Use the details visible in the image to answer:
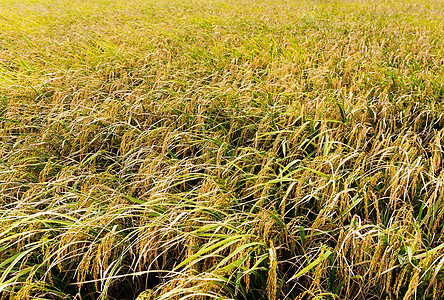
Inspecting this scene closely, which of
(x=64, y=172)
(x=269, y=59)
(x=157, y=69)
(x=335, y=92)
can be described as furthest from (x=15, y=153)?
→ (x=269, y=59)

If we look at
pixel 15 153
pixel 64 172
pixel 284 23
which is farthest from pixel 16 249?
pixel 284 23

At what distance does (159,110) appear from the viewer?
2.54 metres

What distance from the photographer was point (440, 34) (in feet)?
15.3

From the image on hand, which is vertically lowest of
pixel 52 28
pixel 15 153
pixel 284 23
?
pixel 284 23

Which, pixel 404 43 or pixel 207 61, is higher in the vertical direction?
pixel 207 61

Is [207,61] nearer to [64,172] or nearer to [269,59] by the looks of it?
[269,59]

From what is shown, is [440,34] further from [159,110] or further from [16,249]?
[16,249]

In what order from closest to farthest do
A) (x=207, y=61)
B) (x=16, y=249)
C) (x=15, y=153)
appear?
(x=16, y=249)
(x=15, y=153)
(x=207, y=61)

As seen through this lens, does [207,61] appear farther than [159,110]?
Yes

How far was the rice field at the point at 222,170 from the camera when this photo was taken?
4.35 feet

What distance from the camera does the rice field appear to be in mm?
1326

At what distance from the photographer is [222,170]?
195cm

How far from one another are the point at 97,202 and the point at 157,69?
2.07 metres

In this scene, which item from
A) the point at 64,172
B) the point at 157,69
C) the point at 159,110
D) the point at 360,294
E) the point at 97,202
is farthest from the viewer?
the point at 157,69
